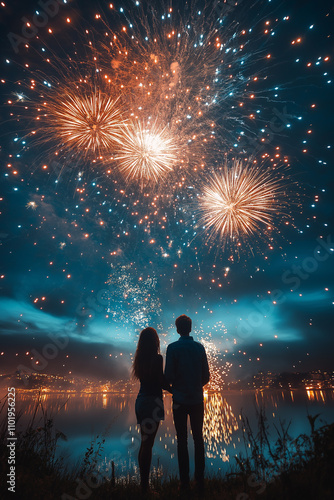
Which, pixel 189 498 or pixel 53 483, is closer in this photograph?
pixel 189 498

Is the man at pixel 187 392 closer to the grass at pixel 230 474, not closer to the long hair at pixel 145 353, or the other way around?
the long hair at pixel 145 353

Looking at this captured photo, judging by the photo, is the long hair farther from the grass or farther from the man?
the grass

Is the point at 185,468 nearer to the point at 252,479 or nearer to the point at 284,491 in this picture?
the point at 252,479

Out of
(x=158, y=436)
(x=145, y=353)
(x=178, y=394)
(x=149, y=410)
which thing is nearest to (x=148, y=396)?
(x=149, y=410)

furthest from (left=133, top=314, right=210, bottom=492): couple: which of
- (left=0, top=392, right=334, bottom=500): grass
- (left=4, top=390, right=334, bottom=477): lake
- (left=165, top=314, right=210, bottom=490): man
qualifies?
(left=4, top=390, right=334, bottom=477): lake

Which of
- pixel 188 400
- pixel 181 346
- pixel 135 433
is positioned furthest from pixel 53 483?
pixel 135 433

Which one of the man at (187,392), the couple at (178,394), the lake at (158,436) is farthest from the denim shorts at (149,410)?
the lake at (158,436)

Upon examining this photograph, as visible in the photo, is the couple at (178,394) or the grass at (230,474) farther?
the couple at (178,394)

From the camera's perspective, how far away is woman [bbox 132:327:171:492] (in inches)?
150

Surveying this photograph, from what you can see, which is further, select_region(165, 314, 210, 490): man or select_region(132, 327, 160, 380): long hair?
select_region(132, 327, 160, 380): long hair

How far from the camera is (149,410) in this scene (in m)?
3.87

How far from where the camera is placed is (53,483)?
4.07 metres

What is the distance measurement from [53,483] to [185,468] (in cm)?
233

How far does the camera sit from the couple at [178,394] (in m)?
3.74
